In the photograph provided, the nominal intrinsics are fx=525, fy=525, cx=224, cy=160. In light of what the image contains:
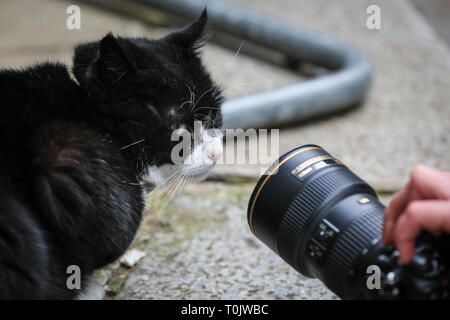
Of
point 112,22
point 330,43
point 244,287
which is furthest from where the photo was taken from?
point 112,22

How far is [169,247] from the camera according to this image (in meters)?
1.40

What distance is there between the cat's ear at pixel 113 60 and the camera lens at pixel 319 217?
1.08 feet

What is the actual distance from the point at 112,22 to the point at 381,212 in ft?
7.16

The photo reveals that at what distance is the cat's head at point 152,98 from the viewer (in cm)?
96

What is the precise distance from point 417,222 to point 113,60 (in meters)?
0.57

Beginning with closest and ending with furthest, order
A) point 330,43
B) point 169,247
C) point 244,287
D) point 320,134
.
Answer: point 244,287
point 169,247
point 320,134
point 330,43

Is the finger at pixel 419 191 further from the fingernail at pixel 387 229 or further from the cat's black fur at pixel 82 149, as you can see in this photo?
the cat's black fur at pixel 82 149

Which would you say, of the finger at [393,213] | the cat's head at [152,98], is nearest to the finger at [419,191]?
the finger at [393,213]

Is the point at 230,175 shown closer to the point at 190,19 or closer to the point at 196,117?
the point at 196,117

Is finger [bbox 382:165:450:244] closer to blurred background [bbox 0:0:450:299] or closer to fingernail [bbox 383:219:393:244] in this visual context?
fingernail [bbox 383:219:393:244]

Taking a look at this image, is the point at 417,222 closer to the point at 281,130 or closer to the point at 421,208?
the point at 421,208

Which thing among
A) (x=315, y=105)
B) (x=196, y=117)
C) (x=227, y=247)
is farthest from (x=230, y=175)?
(x=196, y=117)

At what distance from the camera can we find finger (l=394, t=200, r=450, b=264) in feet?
2.41

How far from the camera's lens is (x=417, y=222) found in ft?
2.45
